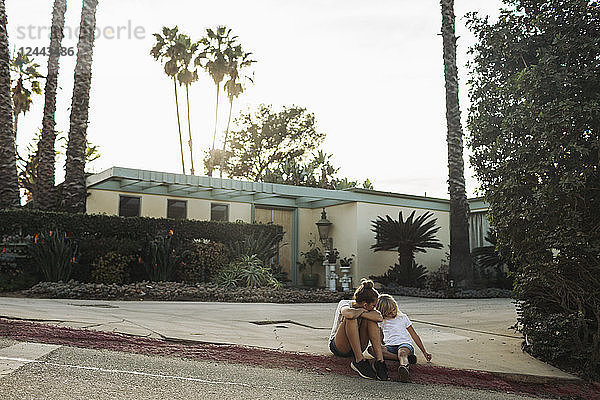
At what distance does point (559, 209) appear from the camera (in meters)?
5.29

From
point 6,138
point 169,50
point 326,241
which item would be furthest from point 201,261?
point 169,50

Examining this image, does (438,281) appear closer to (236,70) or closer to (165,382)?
(165,382)

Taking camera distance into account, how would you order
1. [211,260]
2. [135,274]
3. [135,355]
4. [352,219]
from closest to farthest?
[135,355]
[135,274]
[211,260]
[352,219]

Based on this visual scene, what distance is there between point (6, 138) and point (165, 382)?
29.7 feet

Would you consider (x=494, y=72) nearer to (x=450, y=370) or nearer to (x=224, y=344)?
(x=450, y=370)

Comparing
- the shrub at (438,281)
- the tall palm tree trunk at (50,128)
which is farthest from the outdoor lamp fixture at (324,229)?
the tall palm tree trunk at (50,128)

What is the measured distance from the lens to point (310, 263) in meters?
16.5

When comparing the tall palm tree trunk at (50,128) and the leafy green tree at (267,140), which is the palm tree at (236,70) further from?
the tall palm tree trunk at (50,128)

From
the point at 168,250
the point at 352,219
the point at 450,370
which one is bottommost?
the point at 450,370

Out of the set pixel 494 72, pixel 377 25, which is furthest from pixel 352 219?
pixel 494 72

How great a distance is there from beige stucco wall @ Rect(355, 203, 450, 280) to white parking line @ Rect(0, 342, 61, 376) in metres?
11.5

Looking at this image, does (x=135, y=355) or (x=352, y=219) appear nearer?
(x=135, y=355)

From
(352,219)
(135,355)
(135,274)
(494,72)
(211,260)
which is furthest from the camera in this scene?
(352,219)

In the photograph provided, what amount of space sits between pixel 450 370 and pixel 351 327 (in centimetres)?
103
